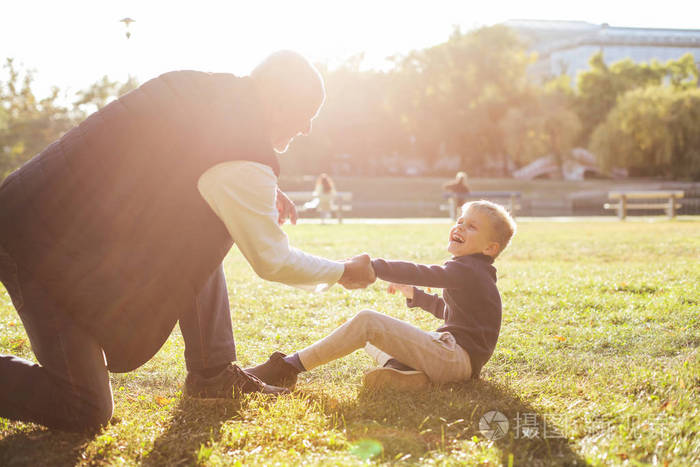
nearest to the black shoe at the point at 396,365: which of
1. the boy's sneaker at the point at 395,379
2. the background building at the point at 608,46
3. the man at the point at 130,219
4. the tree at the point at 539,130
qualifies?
the boy's sneaker at the point at 395,379

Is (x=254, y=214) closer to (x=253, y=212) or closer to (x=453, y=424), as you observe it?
(x=253, y=212)

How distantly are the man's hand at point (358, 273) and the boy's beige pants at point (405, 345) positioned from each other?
1.11 feet

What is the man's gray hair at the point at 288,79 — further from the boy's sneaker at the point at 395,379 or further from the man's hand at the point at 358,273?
the boy's sneaker at the point at 395,379

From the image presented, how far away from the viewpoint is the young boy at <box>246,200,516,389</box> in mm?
3500

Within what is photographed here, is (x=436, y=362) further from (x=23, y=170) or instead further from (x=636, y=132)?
(x=636, y=132)

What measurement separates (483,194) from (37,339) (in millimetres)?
21145

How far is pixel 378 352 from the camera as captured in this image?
382 cm

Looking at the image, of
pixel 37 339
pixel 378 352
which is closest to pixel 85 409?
pixel 37 339

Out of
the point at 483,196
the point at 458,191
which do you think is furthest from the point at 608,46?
the point at 458,191

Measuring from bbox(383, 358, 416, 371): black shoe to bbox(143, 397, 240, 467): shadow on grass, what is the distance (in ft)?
2.85

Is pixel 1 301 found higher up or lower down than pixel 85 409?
lower down

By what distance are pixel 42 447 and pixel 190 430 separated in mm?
596

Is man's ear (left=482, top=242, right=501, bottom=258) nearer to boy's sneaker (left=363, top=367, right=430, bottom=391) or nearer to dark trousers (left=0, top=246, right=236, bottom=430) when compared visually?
boy's sneaker (left=363, top=367, right=430, bottom=391)

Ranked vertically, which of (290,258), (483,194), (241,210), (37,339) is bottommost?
(483,194)
